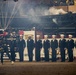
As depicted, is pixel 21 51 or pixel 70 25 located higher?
pixel 70 25

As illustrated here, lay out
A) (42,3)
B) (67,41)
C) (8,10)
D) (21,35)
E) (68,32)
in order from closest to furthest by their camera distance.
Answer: (67,41), (21,35), (68,32), (8,10), (42,3)

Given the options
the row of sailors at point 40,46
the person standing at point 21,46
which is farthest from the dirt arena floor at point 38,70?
the person standing at point 21,46

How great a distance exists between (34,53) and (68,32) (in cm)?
321

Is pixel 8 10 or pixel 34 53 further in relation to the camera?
pixel 8 10

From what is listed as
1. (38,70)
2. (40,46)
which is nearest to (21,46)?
(40,46)

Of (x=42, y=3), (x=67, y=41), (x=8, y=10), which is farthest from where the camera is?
(x=42, y=3)

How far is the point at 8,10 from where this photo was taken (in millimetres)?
16875

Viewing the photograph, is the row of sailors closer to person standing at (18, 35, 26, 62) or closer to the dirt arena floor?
person standing at (18, 35, 26, 62)

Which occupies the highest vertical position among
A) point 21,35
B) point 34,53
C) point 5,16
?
point 5,16

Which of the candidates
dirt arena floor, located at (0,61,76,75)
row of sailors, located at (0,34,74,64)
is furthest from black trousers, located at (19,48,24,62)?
dirt arena floor, located at (0,61,76,75)

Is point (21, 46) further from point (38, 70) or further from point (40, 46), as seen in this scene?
point (38, 70)

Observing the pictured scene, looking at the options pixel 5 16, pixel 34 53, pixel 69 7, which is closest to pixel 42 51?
pixel 34 53

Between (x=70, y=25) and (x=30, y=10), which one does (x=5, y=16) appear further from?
(x=70, y=25)

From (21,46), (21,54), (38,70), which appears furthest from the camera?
(21,54)
